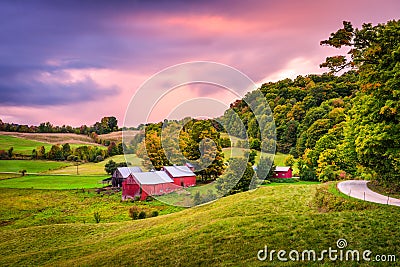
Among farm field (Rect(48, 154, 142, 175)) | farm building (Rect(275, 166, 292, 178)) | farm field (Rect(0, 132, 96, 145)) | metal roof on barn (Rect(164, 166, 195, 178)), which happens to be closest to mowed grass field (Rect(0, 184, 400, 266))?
metal roof on barn (Rect(164, 166, 195, 178))

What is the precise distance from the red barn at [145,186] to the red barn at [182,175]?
1.47 metres

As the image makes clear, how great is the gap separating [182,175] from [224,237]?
35245 millimetres

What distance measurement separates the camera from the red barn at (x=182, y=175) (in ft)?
159

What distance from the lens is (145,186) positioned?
44.2m

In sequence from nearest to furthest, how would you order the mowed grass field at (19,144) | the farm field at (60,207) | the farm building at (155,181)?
the farm field at (60,207) → the farm building at (155,181) → the mowed grass field at (19,144)

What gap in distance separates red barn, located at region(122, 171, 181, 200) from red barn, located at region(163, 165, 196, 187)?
147 centimetres

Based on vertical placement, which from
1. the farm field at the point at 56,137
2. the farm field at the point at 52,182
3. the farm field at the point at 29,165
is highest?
the farm field at the point at 56,137

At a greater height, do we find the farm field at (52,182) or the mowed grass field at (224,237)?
the mowed grass field at (224,237)

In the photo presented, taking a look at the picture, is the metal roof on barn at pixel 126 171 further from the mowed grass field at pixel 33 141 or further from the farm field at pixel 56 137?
the farm field at pixel 56 137

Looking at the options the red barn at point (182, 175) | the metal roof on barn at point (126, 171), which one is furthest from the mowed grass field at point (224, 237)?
the metal roof on barn at point (126, 171)

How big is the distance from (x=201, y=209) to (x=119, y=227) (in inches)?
243

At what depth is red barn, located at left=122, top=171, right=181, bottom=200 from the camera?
1732 inches

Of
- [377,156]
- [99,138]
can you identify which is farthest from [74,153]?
[377,156]

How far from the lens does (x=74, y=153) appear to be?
80.8 meters
